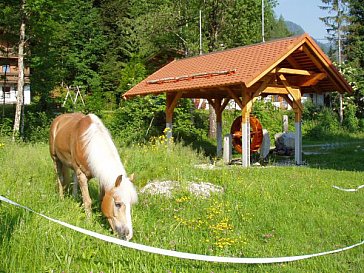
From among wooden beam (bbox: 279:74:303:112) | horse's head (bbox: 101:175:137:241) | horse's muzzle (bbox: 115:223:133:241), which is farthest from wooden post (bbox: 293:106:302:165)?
horse's muzzle (bbox: 115:223:133:241)

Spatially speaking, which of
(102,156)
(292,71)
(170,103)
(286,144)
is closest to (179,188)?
(102,156)

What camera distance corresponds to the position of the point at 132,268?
14.4 feet

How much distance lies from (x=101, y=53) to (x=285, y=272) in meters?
39.1

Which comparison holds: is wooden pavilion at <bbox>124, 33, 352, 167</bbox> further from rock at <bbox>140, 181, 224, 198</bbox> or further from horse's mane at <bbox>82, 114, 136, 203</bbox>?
horse's mane at <bbox>82, 114, 136, 203</bbox>

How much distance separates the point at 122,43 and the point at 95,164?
36677 mm

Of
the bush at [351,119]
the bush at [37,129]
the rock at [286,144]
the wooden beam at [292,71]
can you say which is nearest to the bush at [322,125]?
the bush at [351,119]

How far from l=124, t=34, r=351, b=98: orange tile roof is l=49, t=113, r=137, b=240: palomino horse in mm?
6470

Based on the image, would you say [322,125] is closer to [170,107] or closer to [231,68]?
[170,107]

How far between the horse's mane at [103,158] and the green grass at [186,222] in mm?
624

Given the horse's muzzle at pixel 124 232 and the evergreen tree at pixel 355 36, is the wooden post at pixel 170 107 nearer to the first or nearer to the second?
the horse's muzzle at pixel 124 232

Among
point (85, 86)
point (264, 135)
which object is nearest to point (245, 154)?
point (264, 135)

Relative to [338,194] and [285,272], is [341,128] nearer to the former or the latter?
[338,194]

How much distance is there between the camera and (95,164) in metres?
5.82

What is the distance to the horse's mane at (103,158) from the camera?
17.7 ft
